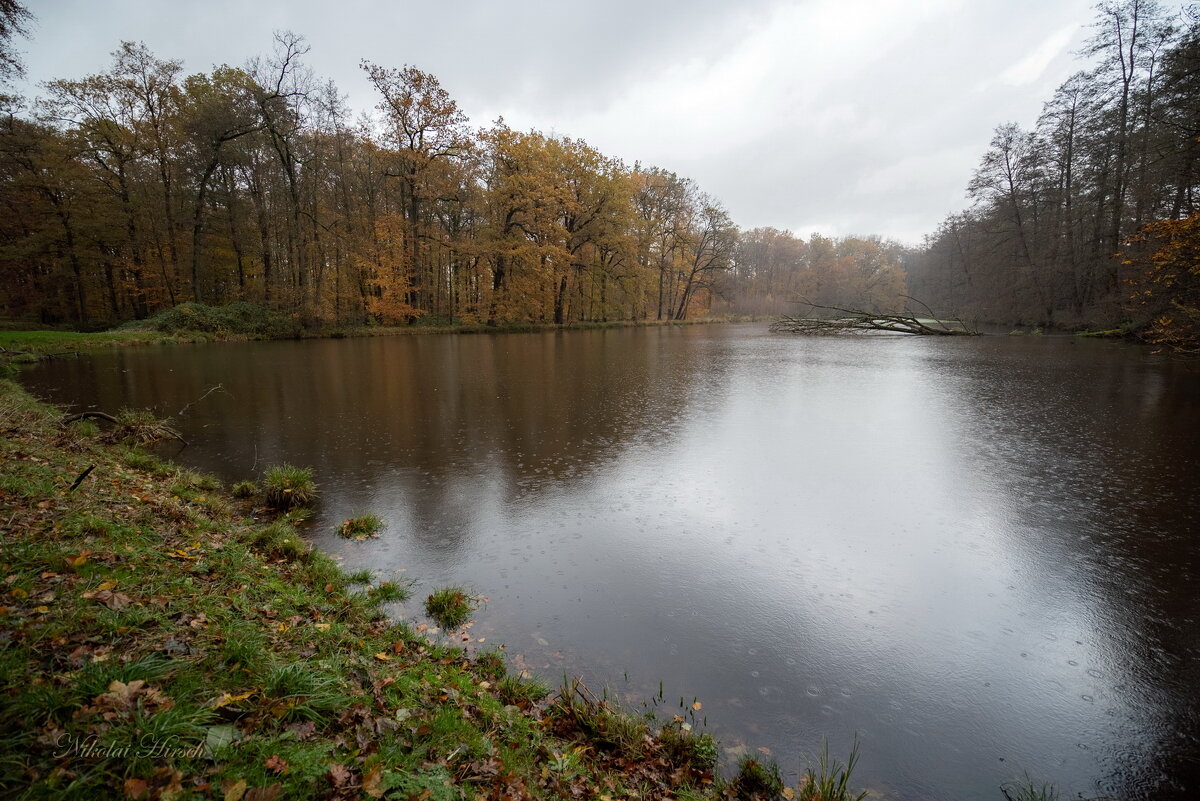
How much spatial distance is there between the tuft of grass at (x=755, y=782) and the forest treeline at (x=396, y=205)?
78.1 feet

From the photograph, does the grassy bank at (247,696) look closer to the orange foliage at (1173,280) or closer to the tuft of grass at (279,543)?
the tuft of grass at (279,543)

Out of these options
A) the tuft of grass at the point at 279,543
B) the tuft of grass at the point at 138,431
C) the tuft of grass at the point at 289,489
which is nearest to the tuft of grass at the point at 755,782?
the tuft of grass at the point at 279,543

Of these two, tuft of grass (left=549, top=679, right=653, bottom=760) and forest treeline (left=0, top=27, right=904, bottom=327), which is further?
forest treeline (left=0, top=27, right=904, bottom=327)

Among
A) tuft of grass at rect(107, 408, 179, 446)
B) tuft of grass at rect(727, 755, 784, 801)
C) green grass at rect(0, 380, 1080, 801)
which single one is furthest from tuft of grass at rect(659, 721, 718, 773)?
tuft of grass at rect(107, 408, 179, 446)

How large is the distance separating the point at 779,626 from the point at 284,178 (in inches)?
1384

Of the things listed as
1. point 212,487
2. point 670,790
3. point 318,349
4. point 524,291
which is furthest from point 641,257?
point 670,790

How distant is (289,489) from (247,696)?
4.23 meters

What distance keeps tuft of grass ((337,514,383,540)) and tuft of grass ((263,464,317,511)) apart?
920 millimetres

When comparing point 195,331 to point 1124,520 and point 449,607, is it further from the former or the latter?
point 1124,520

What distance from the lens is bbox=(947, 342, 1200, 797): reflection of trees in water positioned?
112 inches

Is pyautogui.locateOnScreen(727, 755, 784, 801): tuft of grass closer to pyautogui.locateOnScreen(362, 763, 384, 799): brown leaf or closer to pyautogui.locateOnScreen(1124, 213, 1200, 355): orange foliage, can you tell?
pyautogui.locateOnScreen(362, 763, 384, 799): brown leaf

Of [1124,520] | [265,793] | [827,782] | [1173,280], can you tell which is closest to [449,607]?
[265,793]

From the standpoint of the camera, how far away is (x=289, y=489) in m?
5.87

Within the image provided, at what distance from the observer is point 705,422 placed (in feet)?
30.9
